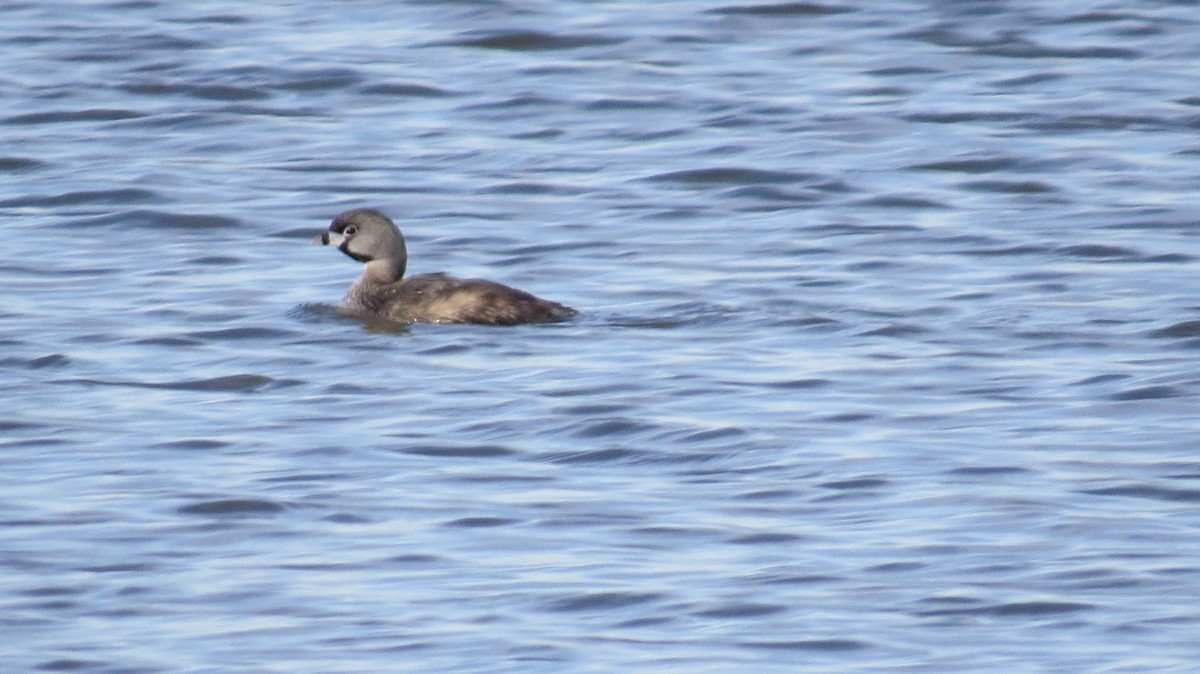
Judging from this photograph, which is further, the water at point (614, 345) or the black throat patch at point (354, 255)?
the black throat patch at point (354, 255)

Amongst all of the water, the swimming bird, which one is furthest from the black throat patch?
the water

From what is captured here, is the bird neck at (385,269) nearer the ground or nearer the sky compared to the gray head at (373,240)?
nearer the ground

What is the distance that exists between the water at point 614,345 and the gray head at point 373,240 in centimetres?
41

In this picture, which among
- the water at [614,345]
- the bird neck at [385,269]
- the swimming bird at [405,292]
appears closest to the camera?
the water at [614,345]

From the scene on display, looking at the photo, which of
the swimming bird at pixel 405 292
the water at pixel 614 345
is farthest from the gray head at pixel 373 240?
the water at pixel 614 345

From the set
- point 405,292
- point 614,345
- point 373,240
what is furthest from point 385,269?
point 614,345

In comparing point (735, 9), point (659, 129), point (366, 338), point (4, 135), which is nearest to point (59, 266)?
point (366, 338)

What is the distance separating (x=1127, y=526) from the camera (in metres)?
9.09

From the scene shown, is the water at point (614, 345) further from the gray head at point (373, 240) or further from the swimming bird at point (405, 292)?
the gray head at point (373, 240)

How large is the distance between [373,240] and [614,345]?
72.3 inches

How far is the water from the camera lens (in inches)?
325

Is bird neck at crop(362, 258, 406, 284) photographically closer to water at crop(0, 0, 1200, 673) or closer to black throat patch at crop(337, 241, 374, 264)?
black throat patch at crop(337, 241, 374, 264)

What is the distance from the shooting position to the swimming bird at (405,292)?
12.7 metres

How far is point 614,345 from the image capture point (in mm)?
12469
